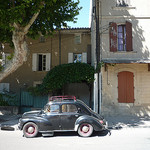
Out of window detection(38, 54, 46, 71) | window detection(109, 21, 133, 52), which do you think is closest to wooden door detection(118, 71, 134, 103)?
window detection(109, 21, 133, 52)

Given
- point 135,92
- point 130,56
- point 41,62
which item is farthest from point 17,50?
point 135,92

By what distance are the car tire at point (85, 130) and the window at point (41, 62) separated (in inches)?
334

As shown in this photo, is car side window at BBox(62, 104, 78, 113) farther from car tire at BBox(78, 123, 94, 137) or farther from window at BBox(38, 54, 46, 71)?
window at BBox(38, 54, 46, 71)

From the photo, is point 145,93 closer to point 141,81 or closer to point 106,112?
point 141,81

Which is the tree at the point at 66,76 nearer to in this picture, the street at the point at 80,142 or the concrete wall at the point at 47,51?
the concrete wall at the point at 47,51

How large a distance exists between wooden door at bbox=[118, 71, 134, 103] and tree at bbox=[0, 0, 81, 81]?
218 inches

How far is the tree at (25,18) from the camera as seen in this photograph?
7691 mm

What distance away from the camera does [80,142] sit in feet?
17.6

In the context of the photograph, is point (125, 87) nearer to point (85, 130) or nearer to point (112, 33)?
point (112, 33)

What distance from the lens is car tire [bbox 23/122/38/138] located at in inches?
238

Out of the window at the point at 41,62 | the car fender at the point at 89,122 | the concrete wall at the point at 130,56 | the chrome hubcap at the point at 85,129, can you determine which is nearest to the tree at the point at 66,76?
the concrete wall at the point at 130,56

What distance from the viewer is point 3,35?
9836 millimetres

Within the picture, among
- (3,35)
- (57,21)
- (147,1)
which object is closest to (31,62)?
(3,35)

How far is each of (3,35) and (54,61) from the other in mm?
5113
